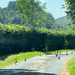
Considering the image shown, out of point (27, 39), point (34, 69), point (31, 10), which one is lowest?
point (34, 69)

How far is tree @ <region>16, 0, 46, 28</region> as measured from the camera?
218 ft

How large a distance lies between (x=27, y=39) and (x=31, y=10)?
15.7 meters

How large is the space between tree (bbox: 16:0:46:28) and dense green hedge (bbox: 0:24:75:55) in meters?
9.85

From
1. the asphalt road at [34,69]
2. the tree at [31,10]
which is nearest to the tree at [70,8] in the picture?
the asphalt road at [34,69]

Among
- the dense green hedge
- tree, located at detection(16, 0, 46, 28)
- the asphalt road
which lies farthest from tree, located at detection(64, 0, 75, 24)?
tree, located at detection(16, 0, 46, 28)

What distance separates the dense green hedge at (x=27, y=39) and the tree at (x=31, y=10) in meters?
9.85

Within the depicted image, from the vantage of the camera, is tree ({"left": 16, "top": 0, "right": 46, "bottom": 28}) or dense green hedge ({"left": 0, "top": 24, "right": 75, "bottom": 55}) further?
tree ({"left": 16, "top": 0, "right": 46, "bottom": 28})

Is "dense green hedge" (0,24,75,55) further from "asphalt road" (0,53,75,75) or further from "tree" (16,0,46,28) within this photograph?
"asphalt road" (0,53,75,75)

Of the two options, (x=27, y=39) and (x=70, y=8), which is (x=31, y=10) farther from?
(x=70, y=8)

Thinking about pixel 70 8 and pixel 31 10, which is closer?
pixel 70 8

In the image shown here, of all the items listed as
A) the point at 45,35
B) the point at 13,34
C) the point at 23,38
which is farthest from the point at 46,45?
the point at 13,34

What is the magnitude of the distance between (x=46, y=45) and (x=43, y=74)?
4188 cm

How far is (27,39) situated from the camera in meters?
56.8

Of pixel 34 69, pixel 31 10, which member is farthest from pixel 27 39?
pixel 34 69
